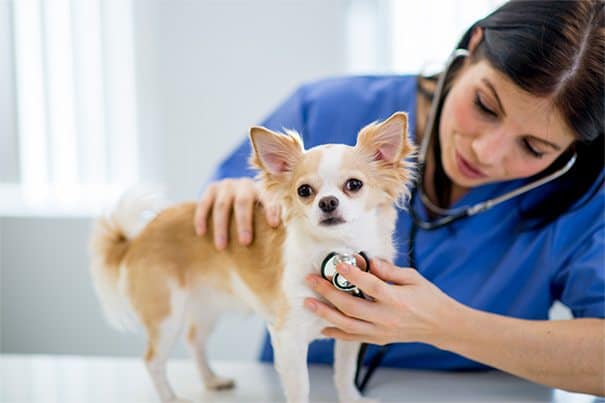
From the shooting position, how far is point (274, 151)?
2.74ft

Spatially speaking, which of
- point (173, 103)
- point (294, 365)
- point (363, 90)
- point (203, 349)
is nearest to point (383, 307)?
point (294, 365)

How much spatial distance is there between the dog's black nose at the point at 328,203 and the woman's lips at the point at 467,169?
18.1 inches

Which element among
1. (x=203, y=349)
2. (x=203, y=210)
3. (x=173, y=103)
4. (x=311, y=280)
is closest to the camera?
(x=311, y=280)

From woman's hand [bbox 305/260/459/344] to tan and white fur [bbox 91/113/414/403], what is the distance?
0.08 feet

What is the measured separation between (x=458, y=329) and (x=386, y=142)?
36cm

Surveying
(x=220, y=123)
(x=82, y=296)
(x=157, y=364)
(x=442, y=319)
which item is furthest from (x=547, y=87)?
(x=82, y=296)

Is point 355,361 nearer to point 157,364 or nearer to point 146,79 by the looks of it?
point 157,364

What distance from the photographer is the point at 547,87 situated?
993 mm

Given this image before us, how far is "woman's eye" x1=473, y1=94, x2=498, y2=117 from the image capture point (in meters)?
1.09

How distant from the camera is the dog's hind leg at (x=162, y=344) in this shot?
1.10 metres

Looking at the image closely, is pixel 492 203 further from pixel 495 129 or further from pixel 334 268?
pixel 334 268

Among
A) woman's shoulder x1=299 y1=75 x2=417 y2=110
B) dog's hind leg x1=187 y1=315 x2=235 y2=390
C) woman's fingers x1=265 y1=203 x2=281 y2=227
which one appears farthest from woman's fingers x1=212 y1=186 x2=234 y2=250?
woman's shoulder x1=299 y1=75 x2=417 y2=110

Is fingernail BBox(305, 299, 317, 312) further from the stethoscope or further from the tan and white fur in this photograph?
the stethoscope

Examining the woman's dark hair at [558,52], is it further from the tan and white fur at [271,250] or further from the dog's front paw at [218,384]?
the dog's front paw at [218,384]
